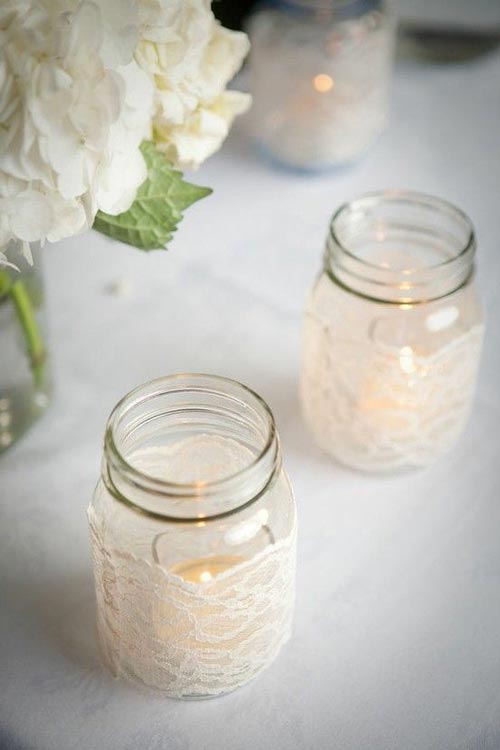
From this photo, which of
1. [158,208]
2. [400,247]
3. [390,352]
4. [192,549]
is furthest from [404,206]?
[192,549]

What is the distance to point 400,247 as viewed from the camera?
0.91m

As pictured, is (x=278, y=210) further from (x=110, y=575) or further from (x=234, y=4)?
(x=110, y=575)

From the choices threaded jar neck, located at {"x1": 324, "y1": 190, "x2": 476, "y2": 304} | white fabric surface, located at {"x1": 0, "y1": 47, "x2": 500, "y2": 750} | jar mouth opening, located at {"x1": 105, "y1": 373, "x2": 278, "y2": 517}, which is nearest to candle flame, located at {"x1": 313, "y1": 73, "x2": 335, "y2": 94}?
white fabric surface, located at {"x1": 0, "y1": 47, "x2": 500, "y2": 750}

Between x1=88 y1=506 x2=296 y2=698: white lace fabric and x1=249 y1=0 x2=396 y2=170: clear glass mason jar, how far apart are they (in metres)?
0.61

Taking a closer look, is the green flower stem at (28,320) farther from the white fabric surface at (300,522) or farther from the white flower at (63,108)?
the white flower at (63,108)

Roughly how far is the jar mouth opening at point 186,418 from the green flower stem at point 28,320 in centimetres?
17

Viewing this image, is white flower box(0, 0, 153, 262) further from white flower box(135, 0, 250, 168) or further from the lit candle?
the lit candle

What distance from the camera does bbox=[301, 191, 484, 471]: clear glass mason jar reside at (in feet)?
2.62

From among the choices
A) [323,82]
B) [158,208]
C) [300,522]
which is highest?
[158,208]

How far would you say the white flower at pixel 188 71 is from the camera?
0.63 meters

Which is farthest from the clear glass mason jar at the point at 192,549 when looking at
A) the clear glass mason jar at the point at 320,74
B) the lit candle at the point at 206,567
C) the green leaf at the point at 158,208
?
the clear glass mason jar at the point at 320,74

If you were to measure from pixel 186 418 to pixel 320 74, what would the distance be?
0.55 m

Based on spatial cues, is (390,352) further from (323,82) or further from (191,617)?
(323,82)

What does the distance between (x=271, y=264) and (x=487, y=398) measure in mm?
272
